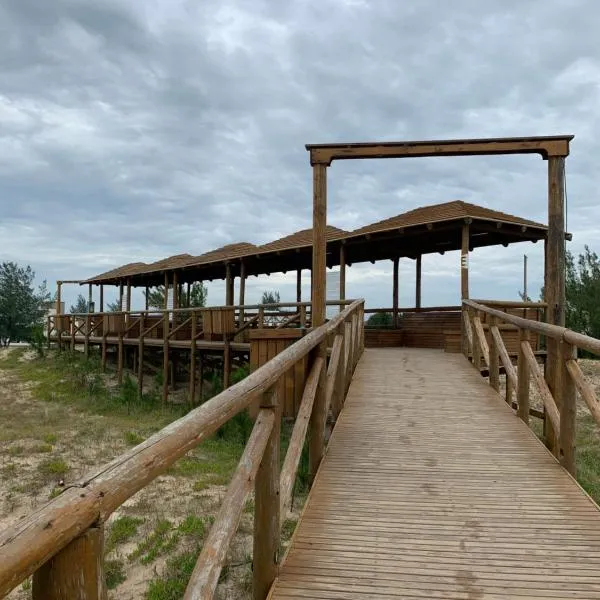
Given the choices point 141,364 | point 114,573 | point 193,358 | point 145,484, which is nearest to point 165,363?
point 141,364

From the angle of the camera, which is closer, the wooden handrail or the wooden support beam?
the wooden handrail

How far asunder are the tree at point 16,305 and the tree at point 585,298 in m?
30.5

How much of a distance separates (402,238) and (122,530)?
33.6ft

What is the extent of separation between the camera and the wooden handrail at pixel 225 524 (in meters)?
1.62

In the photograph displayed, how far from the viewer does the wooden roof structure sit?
1198 centimetres

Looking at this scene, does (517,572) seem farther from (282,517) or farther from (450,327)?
(450,327)

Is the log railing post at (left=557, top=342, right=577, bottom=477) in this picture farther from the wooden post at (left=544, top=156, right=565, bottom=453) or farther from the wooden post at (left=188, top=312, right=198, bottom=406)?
the wooden post at (left=188, top=312, right=198, bottom=406)

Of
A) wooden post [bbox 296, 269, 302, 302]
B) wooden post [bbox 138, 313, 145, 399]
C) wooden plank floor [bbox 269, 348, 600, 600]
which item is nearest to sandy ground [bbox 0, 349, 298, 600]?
wooden plank floor [bbox 269, 348, 600, 600]

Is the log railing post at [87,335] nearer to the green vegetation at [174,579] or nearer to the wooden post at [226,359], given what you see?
the wooden post at [226,359]

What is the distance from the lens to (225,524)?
1839 millimetres

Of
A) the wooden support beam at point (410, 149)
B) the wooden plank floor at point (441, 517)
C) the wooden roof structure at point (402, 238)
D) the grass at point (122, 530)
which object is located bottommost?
the grass at point (122, 530)

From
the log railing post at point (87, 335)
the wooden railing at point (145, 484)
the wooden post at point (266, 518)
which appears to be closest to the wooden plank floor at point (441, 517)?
the wooden post at point (266, 518)

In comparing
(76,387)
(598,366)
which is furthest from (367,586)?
(598,366)

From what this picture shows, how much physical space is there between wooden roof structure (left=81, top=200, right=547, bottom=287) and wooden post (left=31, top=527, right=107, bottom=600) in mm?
10993
